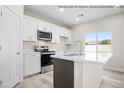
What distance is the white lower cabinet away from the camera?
320 centimetres

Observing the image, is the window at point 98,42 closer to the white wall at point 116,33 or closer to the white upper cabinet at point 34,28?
the white wall at point 116,33

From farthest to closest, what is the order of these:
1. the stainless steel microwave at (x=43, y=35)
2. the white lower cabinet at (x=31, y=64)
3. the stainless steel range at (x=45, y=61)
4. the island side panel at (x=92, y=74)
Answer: the stainless steel microwave at (x=43, y=35) → the stainless steel range at (x=45, y=61) → the white lower cabinet at (x=31, y=64) → the island side panel at (x=92, y=74)

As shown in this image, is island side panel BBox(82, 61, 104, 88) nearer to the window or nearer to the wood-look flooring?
the wood-look flooring

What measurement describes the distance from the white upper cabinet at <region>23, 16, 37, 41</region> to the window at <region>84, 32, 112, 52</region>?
10.5 feet

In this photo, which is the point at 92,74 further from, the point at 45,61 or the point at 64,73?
the point at 45,61

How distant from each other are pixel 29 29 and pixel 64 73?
233 centimetres

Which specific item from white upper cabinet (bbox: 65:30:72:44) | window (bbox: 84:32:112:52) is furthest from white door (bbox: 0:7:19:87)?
window (bbox: 84:32:112:52)

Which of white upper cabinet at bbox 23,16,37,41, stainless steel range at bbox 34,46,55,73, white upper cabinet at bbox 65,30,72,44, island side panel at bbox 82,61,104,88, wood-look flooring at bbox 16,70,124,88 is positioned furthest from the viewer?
white upper cabinet at bbox 65,30,72,44

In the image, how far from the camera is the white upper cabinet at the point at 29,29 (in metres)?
3.31

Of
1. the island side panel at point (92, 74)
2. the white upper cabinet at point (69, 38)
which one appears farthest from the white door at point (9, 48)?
the white upper cabinet at point (69, 38)
